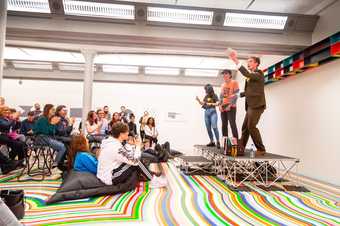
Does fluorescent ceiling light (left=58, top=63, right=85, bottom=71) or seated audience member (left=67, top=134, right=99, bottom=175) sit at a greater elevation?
fluorescent ceiling light (left=58, top=63, right=85, bottom=71)

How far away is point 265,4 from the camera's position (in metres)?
4.16

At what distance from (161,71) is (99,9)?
Answer: 505 cm

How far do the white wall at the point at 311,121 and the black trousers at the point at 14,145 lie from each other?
535cm

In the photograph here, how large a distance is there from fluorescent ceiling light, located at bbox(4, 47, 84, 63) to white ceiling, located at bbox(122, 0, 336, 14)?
427 centimetres

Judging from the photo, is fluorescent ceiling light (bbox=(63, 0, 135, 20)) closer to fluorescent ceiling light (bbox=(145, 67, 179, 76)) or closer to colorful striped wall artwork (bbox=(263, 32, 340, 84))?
colorful striped wall artwork (bbox=(263, 32, 340, 84))

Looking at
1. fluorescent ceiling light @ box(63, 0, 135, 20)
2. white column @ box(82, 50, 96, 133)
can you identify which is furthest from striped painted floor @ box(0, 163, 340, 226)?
white column @ box(82, 50, 96, 133)

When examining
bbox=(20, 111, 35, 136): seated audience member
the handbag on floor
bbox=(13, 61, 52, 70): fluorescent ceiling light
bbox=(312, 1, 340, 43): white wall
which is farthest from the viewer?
bbox=(13, 61, 52, 70): fluorescent ceiling light

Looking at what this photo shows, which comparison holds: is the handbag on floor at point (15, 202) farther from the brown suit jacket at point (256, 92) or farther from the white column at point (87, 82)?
the white column at point (87, 82)

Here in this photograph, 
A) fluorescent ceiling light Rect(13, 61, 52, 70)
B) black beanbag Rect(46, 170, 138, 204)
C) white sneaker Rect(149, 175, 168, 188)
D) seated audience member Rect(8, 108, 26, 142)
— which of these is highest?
fluorescent ceiling light Rect(13, 61, 52, 70)

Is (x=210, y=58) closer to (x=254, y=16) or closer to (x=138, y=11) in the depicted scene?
(x=254, y=16)

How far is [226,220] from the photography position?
2.31 metres

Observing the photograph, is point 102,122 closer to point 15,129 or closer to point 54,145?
point 15,129

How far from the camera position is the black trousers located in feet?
14.1

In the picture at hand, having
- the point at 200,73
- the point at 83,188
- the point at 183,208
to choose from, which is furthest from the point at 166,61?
the point at 183,208
